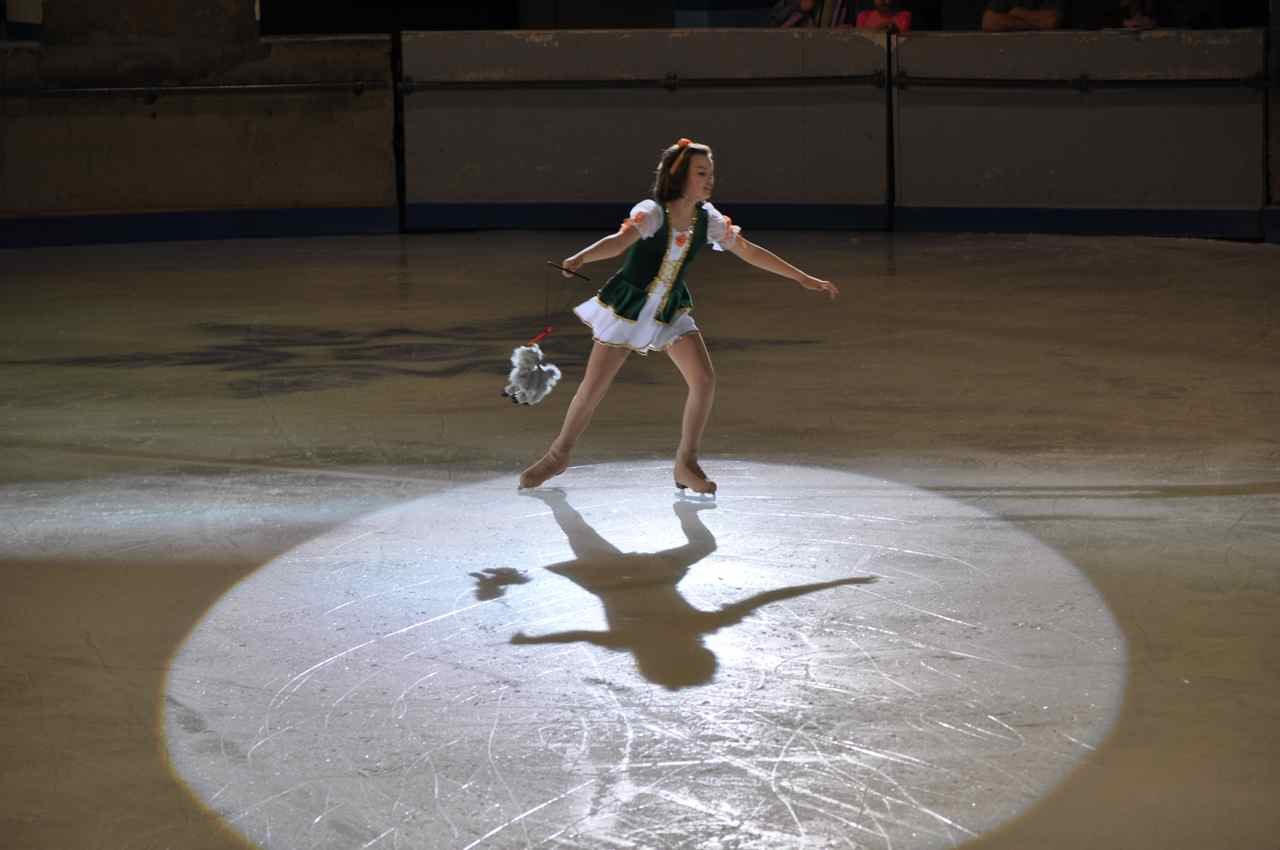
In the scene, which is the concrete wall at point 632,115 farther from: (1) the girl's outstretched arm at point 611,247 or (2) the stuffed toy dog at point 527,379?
→ (1) the girl's outstretched arm at point 611,247

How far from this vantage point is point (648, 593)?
543 centimetres

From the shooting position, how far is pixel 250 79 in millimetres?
15680

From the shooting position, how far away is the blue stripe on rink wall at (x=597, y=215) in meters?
15.6

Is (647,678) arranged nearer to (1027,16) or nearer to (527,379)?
(527,379)

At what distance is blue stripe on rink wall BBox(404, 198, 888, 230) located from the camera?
51.2 ft

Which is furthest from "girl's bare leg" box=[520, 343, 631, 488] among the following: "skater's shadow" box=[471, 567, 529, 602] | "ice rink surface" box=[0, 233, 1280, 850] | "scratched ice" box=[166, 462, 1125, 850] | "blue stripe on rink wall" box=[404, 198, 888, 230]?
"blue stripe on rink wall" box=[404, 198, 888, 230]

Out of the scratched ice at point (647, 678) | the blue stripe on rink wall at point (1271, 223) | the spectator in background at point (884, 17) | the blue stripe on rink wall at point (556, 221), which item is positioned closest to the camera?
the scratched ice at point (647, 678)

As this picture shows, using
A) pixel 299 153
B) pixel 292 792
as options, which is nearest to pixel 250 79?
pixel 299 153

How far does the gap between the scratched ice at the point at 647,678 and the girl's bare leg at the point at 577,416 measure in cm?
26

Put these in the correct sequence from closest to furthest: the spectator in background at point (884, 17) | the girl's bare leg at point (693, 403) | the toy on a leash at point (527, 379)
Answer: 1. the girl's bare leg at point (693, 403)
2. the toy on a leash at point (527, 379)
3. the spectator in background at point (884, 17)

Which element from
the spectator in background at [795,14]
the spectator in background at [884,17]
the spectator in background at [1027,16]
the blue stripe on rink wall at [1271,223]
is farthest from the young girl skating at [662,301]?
the spectator in background at [795,14]

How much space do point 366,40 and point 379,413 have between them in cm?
839

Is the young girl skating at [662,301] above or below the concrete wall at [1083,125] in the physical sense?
below

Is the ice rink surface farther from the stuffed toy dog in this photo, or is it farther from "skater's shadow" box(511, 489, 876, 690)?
the stuffed toy dog
